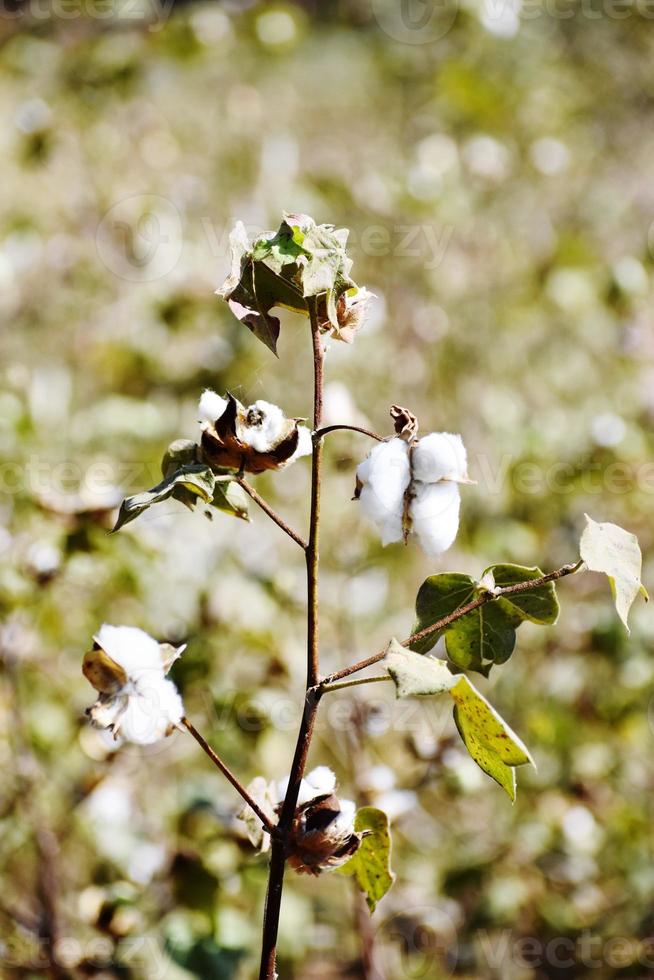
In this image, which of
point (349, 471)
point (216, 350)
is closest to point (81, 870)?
point (349, 471)

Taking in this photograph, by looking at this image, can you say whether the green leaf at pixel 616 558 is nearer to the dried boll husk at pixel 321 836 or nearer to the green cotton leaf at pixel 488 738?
the green cotton leaf at pixel 488 738

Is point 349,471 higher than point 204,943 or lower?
higher

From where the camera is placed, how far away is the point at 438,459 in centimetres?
53

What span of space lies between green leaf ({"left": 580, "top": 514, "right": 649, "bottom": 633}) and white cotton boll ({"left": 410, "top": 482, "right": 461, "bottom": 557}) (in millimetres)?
79

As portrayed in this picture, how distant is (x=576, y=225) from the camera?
Answer: 3.01 meters

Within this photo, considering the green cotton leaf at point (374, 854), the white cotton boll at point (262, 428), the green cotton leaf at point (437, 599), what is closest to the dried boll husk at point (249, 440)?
the white cotton boll at point (262, 428)

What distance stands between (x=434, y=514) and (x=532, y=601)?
3.5 inches

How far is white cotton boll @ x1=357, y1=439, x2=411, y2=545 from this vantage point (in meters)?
0.53

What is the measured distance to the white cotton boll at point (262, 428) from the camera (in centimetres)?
53

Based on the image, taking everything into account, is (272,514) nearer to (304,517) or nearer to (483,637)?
(483,637)

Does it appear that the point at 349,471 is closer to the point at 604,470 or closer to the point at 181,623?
the point at 181,623

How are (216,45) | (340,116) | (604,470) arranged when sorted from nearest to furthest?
(604,470) < (216,45) < (340,116)

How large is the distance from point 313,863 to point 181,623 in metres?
0.65

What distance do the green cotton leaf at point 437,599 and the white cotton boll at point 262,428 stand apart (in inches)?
5.3
